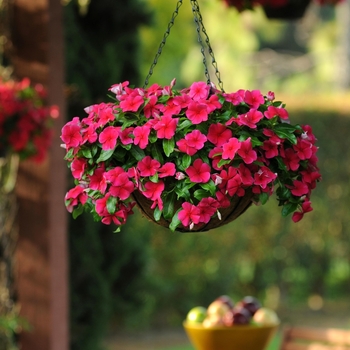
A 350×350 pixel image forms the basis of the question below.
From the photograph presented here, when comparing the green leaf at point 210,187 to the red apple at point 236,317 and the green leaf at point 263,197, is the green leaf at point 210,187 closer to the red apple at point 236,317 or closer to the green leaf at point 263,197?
the green leaf at point 263,197

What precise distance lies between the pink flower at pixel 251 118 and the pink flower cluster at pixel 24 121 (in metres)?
1.80

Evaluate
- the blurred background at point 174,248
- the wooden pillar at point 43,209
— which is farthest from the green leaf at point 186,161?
the blurred background at point 174,248

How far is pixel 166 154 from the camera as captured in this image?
1560mm

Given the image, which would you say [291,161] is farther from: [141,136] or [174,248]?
[174,248]

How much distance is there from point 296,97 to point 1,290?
450 centimetres

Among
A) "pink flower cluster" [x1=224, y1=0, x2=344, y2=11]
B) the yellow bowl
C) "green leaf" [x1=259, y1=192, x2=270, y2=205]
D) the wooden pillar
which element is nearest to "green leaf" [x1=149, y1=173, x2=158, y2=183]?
"green leaf" [x1=259, y1=192, x2=270, y2=205]

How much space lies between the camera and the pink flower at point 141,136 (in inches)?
62.1

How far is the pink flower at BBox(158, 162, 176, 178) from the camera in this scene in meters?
1.57

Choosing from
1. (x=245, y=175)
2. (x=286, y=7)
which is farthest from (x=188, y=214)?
(x=286, y=7)

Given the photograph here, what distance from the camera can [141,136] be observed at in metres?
1.59

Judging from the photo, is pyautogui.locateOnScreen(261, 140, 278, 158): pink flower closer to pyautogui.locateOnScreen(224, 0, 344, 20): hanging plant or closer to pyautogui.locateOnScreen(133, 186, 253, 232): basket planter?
pyautogui.locateOnScreen(133, 186, 253, 232): basket planter

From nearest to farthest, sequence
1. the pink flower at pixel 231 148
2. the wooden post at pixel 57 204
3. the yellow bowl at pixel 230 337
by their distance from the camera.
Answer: the pink flower at pixel 231 148 → the yellow bowl at pixel 230 337 → the wooden post at pixel 57 204

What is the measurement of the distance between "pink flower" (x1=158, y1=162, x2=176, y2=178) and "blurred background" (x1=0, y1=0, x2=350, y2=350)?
3369 millimetres

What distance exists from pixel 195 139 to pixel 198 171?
6 cm
